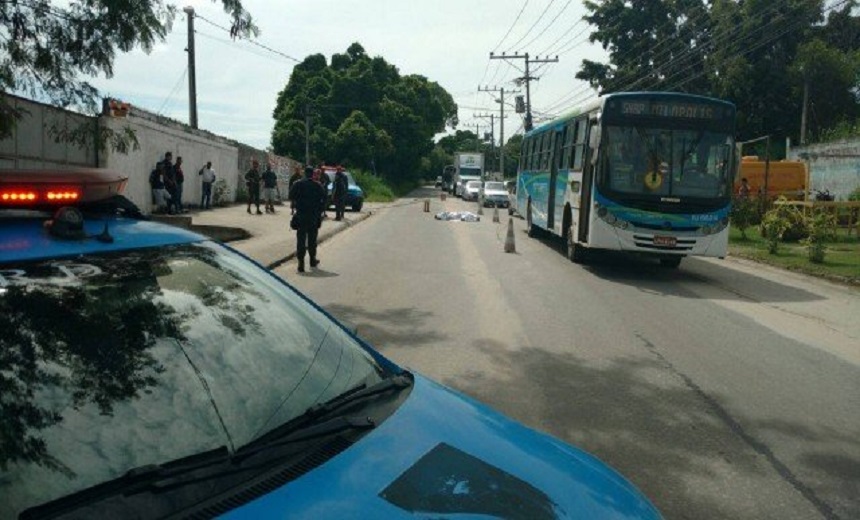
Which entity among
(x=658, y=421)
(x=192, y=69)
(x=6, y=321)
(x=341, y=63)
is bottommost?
(x=658, y=421)

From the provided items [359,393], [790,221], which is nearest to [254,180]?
[790,221]

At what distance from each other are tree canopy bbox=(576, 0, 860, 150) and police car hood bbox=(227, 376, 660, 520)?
162 ft

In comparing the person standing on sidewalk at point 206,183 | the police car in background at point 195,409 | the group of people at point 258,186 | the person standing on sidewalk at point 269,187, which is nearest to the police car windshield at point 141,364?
the police car in background at point 195,409

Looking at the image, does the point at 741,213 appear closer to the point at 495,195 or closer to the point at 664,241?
the point at 664,241

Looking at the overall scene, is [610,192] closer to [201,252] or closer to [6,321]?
[201,252]

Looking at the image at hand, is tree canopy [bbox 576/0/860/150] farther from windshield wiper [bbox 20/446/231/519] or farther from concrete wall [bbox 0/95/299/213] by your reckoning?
windshield wiper [bbox 20/446/231/519]

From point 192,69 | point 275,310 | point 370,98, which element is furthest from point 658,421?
point 370,98

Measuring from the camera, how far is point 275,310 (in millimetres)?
3102

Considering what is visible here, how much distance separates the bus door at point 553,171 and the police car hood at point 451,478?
1579 centimetres

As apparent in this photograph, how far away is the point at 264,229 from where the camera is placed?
21.7 m

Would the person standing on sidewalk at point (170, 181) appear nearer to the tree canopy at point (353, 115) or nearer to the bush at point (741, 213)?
the bush at point (741, 213)

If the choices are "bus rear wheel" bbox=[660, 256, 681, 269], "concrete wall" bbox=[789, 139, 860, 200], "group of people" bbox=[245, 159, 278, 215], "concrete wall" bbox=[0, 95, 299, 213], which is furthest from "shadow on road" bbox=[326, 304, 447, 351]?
"concrete wall" bbox=[789, 139, 860, 200]

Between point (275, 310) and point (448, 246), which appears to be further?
point (448, 246)

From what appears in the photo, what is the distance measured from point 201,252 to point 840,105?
53603 mm
